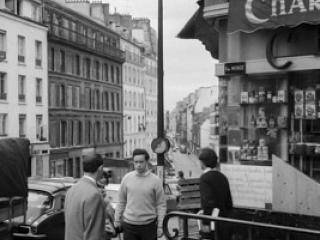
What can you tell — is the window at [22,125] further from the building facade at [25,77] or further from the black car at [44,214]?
the black car at [44,214]

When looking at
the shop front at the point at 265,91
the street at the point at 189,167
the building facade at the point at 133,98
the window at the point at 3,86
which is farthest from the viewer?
the street at the point at 189,167

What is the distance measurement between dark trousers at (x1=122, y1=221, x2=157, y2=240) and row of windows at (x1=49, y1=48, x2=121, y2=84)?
145ft

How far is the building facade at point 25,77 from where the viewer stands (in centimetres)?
4347

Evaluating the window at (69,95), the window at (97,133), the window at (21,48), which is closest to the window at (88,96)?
the window at (97,133)

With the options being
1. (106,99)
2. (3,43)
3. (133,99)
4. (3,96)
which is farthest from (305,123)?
(133,99)

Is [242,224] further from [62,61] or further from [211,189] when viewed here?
[62,61]

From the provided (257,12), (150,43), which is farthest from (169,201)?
(150,43)

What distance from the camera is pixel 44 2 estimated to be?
1956 inches

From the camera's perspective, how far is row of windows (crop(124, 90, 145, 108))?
72188 millimetres

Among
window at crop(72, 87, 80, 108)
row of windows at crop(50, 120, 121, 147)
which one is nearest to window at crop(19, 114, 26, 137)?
row of windows at crop(50, 120, 121, 147)

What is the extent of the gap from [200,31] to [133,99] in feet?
198

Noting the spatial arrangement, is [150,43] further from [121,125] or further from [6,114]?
[6,114]

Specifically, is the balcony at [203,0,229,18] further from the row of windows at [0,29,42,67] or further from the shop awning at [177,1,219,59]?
the row of windows at [0,29,42,67]

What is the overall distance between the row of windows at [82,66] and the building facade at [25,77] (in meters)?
2.42
